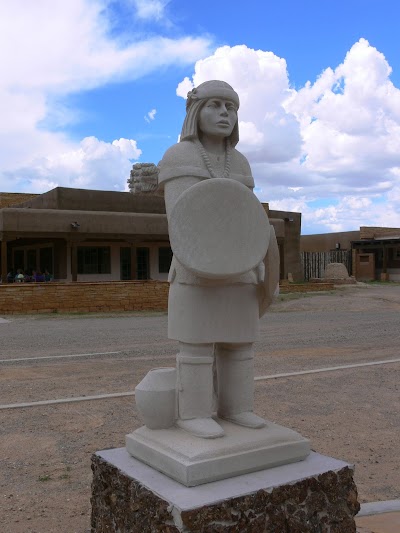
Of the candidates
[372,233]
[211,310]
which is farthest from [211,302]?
[372,233]

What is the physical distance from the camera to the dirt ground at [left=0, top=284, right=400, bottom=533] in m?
4.08

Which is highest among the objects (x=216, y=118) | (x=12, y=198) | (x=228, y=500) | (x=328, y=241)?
(x=12, y=198)

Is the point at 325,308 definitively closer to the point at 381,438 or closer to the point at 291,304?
the point at 291,304

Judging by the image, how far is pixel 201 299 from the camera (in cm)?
310

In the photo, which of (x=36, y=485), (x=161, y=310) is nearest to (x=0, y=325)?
(x=161, y=310)

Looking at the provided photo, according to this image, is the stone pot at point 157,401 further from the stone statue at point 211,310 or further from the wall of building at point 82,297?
the wall of building at point 82,297

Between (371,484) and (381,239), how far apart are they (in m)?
30.2

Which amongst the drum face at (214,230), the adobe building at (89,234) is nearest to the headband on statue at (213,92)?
the drum face at (214,230)

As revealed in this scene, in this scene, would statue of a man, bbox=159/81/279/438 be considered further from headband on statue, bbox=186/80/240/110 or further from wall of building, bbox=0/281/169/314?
wall of building, bbox=0/281/169/314

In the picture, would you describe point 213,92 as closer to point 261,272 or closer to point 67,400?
point 261,272

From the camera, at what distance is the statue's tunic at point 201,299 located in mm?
3100

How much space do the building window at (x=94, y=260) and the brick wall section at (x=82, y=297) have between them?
5.49m

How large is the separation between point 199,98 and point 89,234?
57.4ft

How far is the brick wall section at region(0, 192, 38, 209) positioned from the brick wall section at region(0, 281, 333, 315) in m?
11.6
